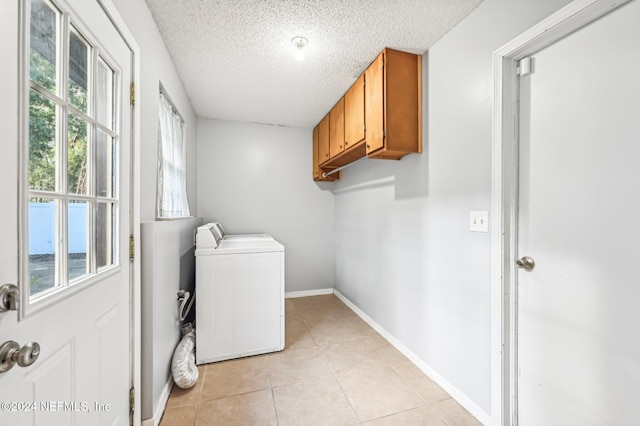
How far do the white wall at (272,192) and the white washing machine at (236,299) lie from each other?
1364 millimetres

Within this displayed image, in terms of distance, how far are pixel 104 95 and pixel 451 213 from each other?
2.01 meters

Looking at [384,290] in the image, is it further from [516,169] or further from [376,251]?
[516,169]

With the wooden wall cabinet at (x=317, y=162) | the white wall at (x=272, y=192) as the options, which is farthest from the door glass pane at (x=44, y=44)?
the wooden wall cabinet at (x=317, y=162)

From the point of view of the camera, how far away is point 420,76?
200cm

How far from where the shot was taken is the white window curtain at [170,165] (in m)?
1.93

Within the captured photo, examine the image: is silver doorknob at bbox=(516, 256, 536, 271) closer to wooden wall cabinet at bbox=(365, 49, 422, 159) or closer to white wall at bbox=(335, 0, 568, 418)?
white wall at bbox=(335, 0, 568, 418)

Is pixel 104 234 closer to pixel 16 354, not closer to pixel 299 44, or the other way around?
pixel 16 354

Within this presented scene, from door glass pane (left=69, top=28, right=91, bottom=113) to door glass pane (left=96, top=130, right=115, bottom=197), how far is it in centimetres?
15

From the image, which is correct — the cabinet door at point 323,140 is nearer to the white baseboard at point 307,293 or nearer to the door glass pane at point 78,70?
the white baseboard at point 307,293

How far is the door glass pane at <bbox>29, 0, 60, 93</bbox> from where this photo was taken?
740 millimetres

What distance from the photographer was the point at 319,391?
178 cm

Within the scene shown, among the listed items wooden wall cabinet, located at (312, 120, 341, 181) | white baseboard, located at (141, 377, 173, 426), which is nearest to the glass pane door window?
white baseboard, located at (141, 377, 173, 426)

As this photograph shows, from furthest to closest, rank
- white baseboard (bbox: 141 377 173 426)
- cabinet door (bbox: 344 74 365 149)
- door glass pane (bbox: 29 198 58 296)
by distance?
cabinet door (bbox: 344 74 365 149)
white baseboard (bbox: 141 377 173 426)
door glass pane (bbox: 29 198 58 296)

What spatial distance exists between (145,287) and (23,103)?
1.06 meters
